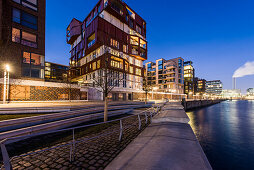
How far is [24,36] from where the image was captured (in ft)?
73.0

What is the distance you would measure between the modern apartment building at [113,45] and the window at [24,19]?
12.8m

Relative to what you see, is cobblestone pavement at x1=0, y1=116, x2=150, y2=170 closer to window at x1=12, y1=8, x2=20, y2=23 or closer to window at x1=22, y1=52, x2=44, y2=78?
window at x1=22, y1=52, x2=44, y2=78

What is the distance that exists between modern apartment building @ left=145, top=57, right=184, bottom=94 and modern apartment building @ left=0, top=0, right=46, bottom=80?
5547cm

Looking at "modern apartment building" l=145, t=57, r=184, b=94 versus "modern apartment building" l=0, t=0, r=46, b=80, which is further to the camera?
"modern apartment building" l=145, t=57, r=184, b=94

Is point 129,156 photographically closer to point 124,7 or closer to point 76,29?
point 124,7

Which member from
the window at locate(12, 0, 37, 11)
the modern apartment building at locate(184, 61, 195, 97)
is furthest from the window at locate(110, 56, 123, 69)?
the modern apartment building at locate(184, 61, 195, 97)

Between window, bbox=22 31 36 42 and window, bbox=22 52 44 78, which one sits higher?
window, bbox=22 31 36 42

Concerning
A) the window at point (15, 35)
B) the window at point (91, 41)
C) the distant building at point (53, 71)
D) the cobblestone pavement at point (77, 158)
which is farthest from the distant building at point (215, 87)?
the window at point (15, 35)

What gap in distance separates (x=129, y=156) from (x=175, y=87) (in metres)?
73.8

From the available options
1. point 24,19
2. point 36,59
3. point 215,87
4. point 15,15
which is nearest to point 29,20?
point 24,19

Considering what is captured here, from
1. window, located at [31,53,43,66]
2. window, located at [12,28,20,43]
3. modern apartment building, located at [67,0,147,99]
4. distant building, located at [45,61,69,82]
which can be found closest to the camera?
window, located at [12,28,20,43]

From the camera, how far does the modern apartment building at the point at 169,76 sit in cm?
7056

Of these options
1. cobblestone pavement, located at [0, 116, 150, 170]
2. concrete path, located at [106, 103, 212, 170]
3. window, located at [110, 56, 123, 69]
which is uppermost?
window, located at [110, 56, 123, 69]

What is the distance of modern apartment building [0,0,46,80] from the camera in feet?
64.8
